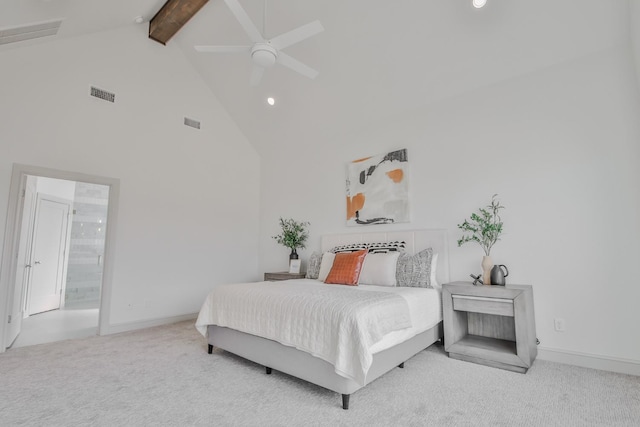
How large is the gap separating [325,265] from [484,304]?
1.96m

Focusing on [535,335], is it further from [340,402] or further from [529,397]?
[340,402]

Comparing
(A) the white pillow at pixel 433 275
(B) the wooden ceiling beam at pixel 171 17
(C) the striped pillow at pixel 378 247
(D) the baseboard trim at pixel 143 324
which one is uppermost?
(B) the wooden ceiling beam at pixel 171 17

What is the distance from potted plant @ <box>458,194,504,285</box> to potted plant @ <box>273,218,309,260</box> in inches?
103

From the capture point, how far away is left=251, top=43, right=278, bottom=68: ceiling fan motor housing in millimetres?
2775

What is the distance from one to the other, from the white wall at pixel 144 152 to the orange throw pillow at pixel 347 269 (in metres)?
2.61

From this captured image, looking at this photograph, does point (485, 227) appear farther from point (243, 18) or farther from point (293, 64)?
point (243, 18)

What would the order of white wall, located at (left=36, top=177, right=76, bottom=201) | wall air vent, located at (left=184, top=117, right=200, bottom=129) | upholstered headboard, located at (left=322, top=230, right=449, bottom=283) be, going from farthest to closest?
white wall, located at (left=36, top=177, right=76, bottom=201), wall air vent, located at (left=184, top=117, right=200, bottom=129), upholstered headboard, located at (left=322, top=230, right=449, bottom=283)

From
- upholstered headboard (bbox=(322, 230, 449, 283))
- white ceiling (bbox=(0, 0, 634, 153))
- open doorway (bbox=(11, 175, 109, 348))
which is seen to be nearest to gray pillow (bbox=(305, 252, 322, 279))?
upholstered headboard (bbox=(322, 230, 449, 283))

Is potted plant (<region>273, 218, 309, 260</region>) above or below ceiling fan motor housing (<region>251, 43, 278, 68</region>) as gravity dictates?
below

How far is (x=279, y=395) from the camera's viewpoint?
2348mm

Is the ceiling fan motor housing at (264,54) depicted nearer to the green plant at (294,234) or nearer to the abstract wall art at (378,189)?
the abstract wall art at (378,189)

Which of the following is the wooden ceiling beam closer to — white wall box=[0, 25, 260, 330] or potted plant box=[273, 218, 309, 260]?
white wall box=[0, 25, 260, 330]

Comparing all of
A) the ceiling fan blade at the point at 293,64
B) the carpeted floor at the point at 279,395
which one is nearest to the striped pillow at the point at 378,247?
the carpeted floor at the point at 279,395

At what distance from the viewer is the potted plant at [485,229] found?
3.18 metres
